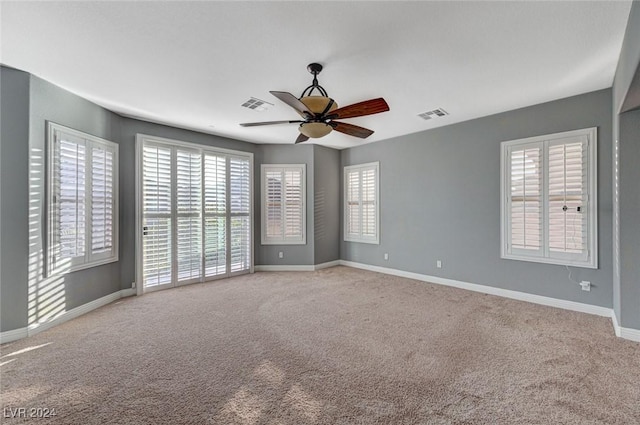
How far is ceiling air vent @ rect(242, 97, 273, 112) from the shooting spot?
380 cm

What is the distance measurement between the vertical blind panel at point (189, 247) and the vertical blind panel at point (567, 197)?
5.46 metres

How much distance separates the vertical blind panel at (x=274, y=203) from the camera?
614 centimetres

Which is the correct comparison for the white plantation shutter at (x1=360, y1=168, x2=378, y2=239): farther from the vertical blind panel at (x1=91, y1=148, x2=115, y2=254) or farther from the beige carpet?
the vertical blind panel at (x1=91, y1=148, x2=115, y2=254)

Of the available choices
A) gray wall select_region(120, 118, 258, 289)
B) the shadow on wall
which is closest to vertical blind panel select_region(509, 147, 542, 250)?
gray wall select_region(120, 118, 258, 289)

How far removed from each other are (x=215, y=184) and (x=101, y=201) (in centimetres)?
180

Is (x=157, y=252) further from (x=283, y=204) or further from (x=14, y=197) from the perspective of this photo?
(x=283, y=204)

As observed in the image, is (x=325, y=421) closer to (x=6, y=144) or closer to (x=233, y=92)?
(x=233, y=92)

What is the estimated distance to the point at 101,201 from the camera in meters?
4.01

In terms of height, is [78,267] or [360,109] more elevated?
[360,109]

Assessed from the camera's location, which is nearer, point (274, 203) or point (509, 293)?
point (509, 293)

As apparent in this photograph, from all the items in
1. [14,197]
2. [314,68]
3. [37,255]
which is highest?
[314,68]

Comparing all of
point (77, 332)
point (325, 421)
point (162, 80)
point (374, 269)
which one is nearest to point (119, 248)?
point (77, 332)

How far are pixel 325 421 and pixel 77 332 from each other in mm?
3014

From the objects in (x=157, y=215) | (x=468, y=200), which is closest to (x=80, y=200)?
(x=157, y=215)
